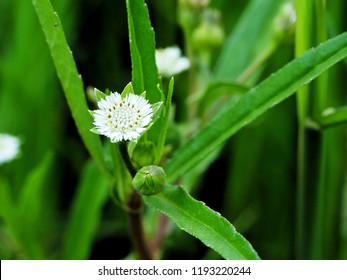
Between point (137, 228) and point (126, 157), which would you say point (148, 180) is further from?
point (137, 228)

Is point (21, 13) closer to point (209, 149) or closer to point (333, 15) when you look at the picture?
point (333, 15)

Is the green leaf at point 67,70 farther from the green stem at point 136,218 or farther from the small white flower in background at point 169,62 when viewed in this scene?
the small white flower in background at point 169,62

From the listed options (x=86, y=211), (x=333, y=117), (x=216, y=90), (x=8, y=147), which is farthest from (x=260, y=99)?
(x=8, y=147)

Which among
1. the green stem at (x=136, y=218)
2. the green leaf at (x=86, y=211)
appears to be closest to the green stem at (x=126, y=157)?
the green stem at (x=136, y=218)

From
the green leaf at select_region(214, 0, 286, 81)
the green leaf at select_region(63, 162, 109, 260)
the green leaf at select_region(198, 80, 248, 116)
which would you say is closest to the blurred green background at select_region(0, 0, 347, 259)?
the green leaf at select_region(214, 0, 286, 81)

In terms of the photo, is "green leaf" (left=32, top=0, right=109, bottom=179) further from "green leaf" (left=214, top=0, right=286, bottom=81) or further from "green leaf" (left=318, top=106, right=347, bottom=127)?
"green leaf" (left=214, top=0, right=286, bottom=81)
